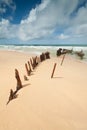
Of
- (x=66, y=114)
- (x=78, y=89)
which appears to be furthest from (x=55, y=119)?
(x=78, y=89)

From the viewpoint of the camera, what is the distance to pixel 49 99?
6.20 metres

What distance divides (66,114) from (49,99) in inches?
45.7

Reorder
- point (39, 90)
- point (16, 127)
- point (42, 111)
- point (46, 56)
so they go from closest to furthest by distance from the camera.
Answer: point (16, 127) < point (42, 111) < point (39, 90) < point (46, 56)

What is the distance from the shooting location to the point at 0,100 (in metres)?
7.25

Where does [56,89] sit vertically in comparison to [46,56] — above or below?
above

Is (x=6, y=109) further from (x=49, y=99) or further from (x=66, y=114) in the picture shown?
(x=66, y=114)

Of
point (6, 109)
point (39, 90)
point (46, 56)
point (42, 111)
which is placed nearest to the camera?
point (42, 111)

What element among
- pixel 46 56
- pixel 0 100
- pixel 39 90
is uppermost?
pixel 39 90

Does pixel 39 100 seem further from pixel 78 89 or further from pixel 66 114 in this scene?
pixel 78 89

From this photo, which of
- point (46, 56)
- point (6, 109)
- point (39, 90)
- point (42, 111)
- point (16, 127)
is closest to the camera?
point (16, 127)

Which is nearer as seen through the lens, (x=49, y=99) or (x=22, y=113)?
(x=22, y=113)

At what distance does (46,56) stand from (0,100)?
56.4 ft

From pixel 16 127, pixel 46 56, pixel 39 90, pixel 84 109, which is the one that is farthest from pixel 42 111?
pixel 46 56

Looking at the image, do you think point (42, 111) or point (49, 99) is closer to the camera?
point (42, 111)
